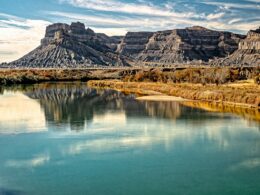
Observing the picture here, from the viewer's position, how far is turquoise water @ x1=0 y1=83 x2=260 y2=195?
651 inches

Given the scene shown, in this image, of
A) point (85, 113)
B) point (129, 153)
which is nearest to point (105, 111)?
point (85, 113)

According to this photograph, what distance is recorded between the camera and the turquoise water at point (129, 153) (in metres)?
16.5

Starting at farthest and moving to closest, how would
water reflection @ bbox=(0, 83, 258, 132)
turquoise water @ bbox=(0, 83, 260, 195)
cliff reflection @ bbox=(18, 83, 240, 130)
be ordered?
cliff reflection @ bbox=(18, 83, 240, 130) → water reflection @ bbox=(0, 83, 258, 132) → turquoise water @ bbox=(0, 83, 260, 195)

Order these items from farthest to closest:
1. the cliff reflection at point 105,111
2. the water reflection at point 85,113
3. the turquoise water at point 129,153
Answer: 1. the cliff reflection at point 105,111
2. the water reflection at point 85,113
3. the turquoise water at point 129,153

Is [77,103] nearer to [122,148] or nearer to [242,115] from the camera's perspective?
[242,115]

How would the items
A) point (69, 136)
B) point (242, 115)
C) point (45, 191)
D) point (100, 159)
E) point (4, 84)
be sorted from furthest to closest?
point (4, 84) → point (242, 115) → point (69, 136) → point (100, 159) → point (45, 191)

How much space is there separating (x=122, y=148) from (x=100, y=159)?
238 cm

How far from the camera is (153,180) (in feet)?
55.9

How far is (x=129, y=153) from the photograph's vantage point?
21250mm

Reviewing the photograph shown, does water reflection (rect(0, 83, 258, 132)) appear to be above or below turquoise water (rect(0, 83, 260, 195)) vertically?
above

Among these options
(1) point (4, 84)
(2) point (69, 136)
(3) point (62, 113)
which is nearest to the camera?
(2) point (69, 136)

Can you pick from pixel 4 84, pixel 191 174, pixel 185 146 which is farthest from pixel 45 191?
pixel 4 84

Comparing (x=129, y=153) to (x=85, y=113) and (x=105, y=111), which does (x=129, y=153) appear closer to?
(x=85, y=113)

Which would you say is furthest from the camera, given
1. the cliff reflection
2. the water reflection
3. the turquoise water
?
the cliff reflection
